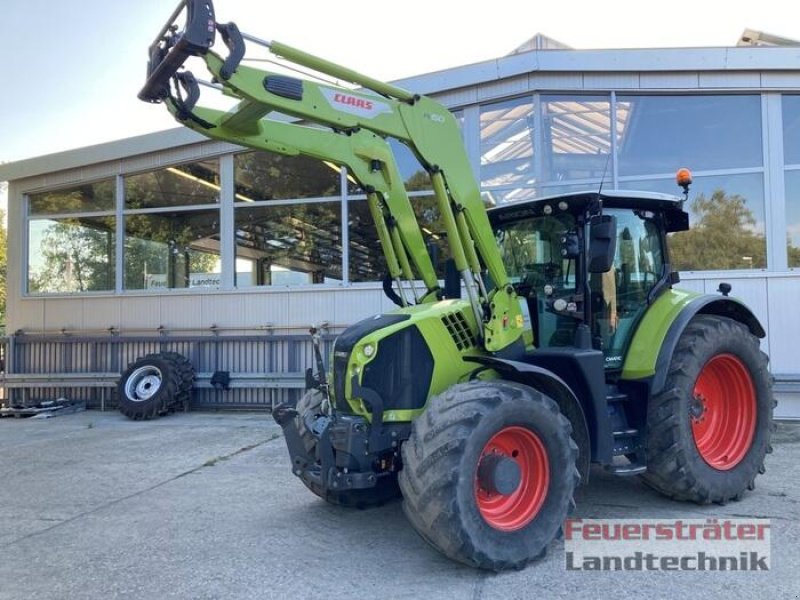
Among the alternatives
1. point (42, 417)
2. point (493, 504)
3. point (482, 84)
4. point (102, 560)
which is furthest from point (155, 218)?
point (493, 504)

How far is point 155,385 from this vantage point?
416 inches

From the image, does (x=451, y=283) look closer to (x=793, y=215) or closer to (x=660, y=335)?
(x=660, y=335)

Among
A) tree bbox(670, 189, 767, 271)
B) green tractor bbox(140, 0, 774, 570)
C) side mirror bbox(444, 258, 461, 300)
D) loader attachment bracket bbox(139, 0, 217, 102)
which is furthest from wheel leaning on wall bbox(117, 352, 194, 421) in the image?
tree bbox(670, 189, 767, 271)

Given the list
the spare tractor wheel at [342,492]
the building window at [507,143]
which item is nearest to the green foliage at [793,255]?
the building window at [507,143]

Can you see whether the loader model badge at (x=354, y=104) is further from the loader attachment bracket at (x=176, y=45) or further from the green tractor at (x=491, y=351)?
the loader attachment bracket at (x=176, y=45)

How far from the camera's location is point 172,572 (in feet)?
12.7

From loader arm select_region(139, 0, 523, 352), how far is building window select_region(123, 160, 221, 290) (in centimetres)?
707

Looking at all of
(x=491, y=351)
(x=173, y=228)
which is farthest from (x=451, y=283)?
(x=173, y=228)

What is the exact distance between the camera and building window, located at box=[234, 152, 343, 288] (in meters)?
10.5

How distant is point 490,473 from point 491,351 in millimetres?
867

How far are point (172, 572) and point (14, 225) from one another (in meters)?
10.7

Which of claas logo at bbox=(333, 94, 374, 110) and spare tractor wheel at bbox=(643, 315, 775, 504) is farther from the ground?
claas logo at bbox=(333, 94, 374, 110)

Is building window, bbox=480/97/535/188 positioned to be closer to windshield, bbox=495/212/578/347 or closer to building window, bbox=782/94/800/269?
building window, bbox=782/94/800/269

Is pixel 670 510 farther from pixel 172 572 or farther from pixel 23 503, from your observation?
pixel 23 503
